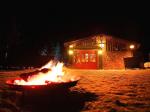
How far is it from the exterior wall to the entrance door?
123 cm

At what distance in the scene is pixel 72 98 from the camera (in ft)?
31.9

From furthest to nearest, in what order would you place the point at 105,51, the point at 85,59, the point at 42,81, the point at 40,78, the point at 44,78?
1. the point at 85,59
2. the point at 105,51
3. the point at 44,78
4. the point at 40,78
5. the point at 42,81

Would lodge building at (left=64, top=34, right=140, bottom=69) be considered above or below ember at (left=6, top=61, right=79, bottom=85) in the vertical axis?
above

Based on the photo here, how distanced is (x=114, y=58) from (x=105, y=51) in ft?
4.21

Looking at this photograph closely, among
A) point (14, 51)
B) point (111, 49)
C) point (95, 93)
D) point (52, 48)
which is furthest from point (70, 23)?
point (95, 93)

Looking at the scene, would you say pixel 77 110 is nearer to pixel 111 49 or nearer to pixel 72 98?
pixel 72 98

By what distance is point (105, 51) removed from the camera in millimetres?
28406

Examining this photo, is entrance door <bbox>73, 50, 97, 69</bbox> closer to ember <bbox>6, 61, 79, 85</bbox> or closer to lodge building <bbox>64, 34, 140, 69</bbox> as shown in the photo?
lodge building <bbox>64, 34, 140, 69</bbox>

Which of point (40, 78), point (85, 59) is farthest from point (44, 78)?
point (85, 59)

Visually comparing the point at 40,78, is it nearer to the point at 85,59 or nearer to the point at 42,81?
the point at 42,81

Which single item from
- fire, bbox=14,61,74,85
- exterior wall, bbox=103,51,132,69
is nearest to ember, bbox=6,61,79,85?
fire, bbox=14,61,74,85

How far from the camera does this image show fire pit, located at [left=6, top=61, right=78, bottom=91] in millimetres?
9255

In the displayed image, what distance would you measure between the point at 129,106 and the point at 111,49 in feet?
66.6

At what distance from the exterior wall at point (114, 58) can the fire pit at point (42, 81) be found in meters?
16.8
